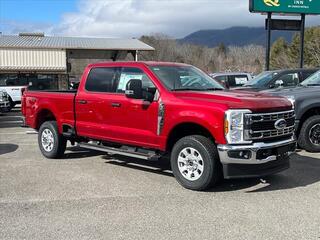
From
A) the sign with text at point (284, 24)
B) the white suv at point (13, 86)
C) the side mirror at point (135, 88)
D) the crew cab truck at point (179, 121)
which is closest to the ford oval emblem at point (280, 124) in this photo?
the crew cab truck at point (179, 121)

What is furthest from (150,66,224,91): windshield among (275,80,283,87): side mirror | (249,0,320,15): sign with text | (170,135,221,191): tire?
(249,0,320,15): sign with text

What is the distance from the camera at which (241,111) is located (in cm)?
629

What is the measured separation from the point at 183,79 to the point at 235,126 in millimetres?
1701

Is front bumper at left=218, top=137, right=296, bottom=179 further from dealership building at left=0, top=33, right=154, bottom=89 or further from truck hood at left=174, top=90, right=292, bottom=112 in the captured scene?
dealership building at left=0, top=33, right=154, bottom=89

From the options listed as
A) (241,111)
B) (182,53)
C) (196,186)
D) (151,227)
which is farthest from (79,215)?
(182,53)

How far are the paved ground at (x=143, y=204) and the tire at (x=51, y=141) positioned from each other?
1.72ft

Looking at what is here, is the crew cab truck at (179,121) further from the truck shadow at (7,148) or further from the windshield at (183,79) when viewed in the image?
the truck shadow at (7,148)

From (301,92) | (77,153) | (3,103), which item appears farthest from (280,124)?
(3,103)

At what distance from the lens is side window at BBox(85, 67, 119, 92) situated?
8148 millimetres

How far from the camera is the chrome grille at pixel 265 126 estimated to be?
6328 millimetres

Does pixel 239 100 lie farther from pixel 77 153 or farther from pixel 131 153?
pixel 77 153

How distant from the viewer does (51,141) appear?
935 cm

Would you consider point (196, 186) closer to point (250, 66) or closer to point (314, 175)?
point (314, 175)

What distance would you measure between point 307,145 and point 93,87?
450 centimetres
